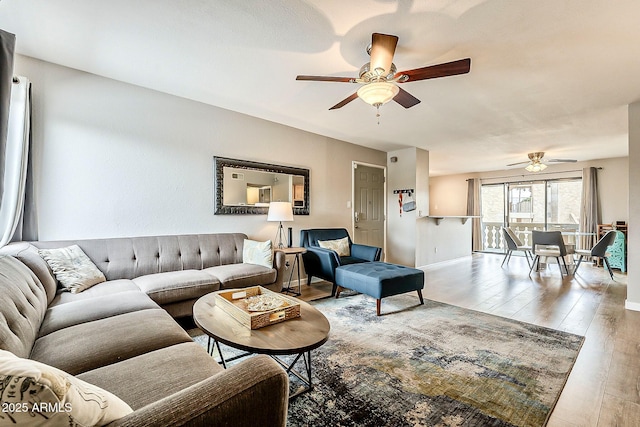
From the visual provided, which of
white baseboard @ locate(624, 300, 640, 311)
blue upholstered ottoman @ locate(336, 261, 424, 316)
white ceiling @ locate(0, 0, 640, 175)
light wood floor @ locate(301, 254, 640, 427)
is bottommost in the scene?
light wood floor @ locate(301, 254, 640, 427)

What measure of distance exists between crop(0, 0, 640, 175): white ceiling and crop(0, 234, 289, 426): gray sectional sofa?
5.32 feet

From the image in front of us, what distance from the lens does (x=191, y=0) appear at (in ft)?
5.72

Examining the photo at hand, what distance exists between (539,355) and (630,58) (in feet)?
8.25

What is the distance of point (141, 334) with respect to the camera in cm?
143

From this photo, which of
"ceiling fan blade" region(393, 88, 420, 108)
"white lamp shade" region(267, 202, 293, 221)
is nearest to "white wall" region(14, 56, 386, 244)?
"white lamp shade" region(267, 202, 293, 221)

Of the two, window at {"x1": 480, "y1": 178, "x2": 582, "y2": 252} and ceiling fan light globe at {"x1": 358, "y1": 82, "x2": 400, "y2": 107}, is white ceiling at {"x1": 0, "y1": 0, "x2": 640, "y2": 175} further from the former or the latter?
window at {"x1": 480, "y1": 178, "x2": 582, "y2": 252}

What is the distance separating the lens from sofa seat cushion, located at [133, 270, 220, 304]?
2332 mm

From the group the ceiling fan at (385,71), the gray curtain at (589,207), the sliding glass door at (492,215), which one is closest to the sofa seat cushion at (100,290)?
the ceiling fan at (385,71)

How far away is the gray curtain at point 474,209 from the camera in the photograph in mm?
8125

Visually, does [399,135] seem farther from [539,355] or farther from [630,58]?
[539,355]

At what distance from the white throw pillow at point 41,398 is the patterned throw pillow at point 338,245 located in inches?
136

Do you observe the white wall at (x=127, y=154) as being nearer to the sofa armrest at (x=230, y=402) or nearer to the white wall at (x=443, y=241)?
the sofa armrest at (x=230, y=402)

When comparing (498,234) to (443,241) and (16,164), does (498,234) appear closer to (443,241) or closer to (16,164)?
(443,241)

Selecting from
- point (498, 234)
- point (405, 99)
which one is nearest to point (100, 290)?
point (405, 99)
